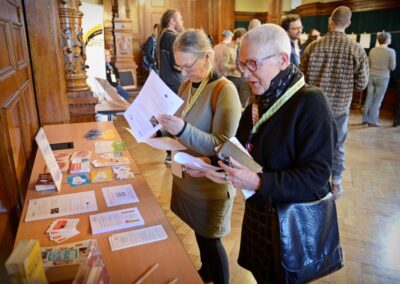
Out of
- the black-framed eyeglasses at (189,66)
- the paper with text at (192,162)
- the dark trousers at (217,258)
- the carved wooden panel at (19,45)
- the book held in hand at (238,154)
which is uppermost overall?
the carved wooden panel at (19,45)

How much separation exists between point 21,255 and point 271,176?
2.45 ft

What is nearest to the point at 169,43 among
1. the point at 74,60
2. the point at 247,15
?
the point at 74,60

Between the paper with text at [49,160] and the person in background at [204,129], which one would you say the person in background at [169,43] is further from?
the paper with text at [49,160]

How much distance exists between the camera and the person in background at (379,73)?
223 inches

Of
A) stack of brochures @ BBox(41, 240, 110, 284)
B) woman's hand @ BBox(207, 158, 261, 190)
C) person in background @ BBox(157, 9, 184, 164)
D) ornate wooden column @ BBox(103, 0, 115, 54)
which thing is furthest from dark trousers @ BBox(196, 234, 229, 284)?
ornate wooden column @ BBox(103, 0, 115, 54)

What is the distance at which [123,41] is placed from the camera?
696 centimetres

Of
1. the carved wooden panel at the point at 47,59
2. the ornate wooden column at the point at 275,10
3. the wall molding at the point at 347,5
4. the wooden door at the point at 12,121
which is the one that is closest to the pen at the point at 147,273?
the wooden door at the point at 12,121

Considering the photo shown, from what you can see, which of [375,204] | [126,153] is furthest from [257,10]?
[126,153]

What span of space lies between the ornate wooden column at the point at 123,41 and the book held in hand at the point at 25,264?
6579mm

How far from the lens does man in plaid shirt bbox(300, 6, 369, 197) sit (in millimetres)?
2941

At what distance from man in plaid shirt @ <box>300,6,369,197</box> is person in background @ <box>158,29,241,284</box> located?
1.82 m

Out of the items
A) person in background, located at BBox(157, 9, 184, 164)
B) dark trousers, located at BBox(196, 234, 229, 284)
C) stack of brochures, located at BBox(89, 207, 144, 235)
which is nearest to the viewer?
stack of brochures, located at BBox(89, 207, 144, 235)

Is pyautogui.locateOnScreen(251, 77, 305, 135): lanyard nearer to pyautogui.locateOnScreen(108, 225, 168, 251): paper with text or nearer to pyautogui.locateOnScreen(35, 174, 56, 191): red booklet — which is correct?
pyautogui.locateOnScreen(108, 225, 168, 251): paper with text

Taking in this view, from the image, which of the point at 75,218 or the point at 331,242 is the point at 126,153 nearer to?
the point at 75,218
